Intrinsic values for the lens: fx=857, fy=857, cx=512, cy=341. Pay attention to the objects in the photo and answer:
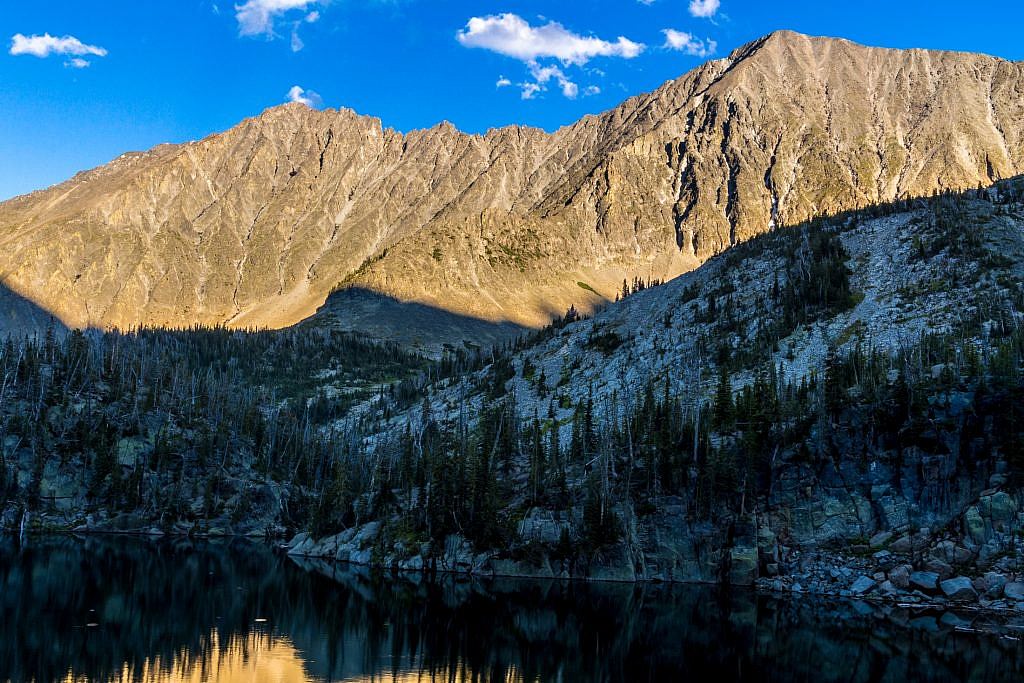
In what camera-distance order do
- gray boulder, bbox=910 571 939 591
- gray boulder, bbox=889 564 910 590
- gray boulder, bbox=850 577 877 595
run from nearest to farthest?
gray boulder, bbox=910 571 939 591 → gray boulder, bbox=889 564 910 590 → gray boulder, bbox=850 577 877 595

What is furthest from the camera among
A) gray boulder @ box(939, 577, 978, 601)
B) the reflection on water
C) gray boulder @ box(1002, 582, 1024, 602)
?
gray boulder @ box(939, 577, 978, 601)

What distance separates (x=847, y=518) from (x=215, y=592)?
54.9 metres

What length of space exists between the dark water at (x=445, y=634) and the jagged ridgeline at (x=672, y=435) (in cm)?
863

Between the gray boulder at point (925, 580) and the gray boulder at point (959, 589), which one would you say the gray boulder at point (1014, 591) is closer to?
the gray boulder at point (959, 589)

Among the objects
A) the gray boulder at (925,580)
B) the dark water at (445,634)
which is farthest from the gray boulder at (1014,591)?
the dark water at (445,634)

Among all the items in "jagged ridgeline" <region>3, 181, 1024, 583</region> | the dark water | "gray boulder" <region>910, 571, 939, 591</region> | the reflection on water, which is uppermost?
"jagged ridgeline" <region>3, 181, 1024, 583</region>

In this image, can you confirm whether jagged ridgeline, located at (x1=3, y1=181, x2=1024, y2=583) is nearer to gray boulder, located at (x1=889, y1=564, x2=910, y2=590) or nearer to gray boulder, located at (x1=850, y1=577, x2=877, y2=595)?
gray boulder, located at (x1=850, y1=577, x2=877, y2=595)

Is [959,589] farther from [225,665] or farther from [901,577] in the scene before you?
[225,665]

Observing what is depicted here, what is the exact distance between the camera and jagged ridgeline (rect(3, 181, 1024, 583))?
7788 centimetres

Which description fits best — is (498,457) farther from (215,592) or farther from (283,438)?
(283,438)

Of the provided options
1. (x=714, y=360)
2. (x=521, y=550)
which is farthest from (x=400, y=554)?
(x=714, y=360)

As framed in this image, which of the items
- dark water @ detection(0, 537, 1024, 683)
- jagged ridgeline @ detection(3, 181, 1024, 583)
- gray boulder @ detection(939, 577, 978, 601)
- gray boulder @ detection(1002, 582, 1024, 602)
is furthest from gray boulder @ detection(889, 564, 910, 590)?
gray boulder @ detection(1002, 582, 1024, 602)

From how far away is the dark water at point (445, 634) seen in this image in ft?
150

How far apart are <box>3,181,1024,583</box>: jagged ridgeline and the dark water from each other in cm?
863
